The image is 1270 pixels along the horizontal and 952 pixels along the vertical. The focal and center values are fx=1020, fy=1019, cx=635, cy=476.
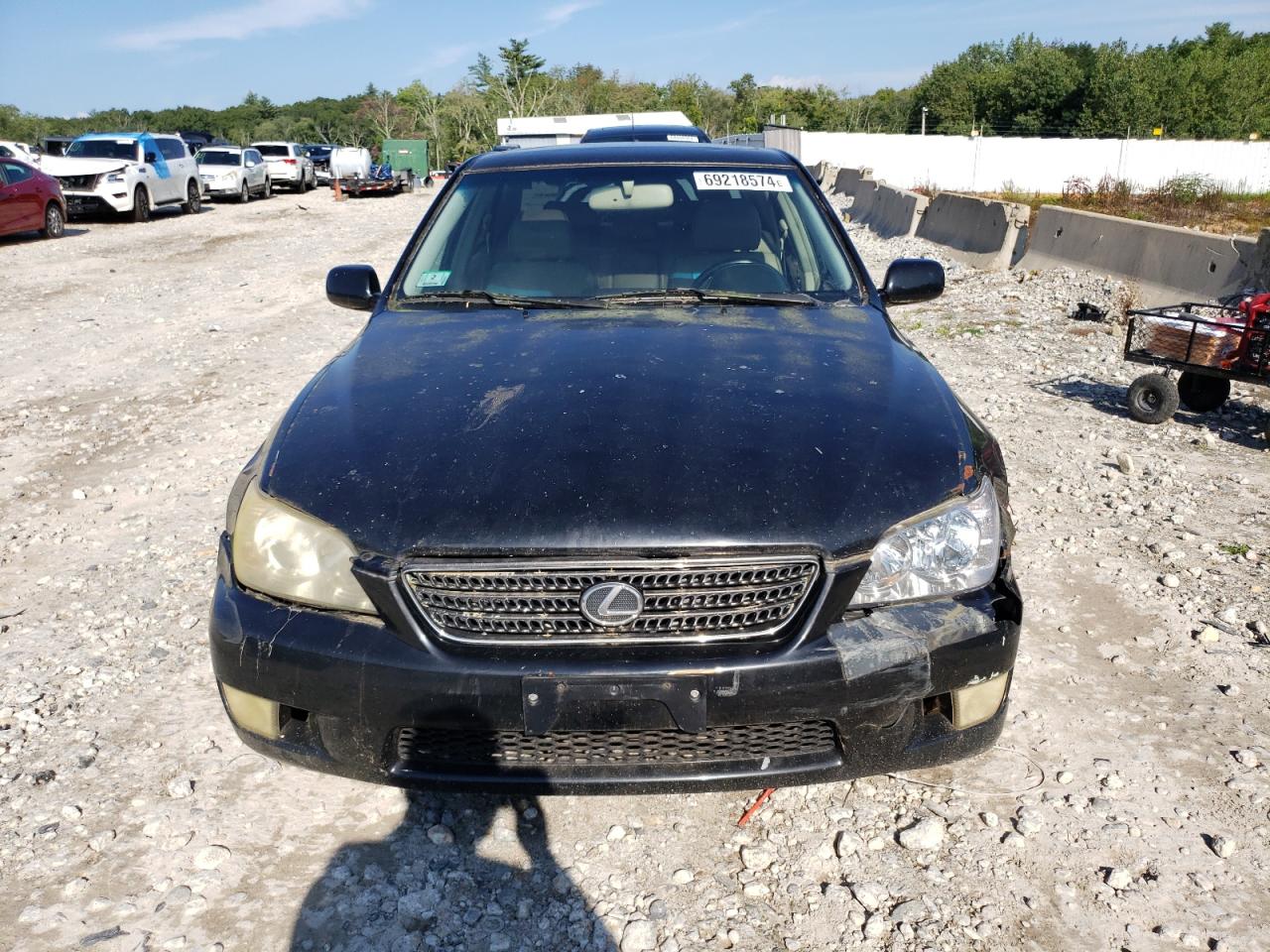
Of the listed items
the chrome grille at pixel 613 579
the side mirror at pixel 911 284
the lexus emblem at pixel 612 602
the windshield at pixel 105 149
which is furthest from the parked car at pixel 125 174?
the lexus emblem at pixel 612 602

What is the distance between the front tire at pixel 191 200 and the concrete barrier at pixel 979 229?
19.2 metres

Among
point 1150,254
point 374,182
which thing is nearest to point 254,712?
point 1150,254

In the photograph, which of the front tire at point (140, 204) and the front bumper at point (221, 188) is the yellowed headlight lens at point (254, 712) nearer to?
the front tire at point (140, 204)

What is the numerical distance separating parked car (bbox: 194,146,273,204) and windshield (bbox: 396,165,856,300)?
27.5 meters

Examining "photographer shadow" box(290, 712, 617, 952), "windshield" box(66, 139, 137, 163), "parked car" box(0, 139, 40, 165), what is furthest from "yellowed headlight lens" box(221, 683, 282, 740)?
"windshield" box(66, 139, 137, 163)

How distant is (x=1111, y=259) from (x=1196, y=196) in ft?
61.2

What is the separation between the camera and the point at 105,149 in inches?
917

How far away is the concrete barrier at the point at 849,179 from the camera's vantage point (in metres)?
24.1

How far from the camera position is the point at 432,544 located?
2285 millimetres

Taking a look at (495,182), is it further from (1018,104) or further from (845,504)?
(1018,104)

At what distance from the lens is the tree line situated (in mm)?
60719

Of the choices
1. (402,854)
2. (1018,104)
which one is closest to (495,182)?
(402,854)

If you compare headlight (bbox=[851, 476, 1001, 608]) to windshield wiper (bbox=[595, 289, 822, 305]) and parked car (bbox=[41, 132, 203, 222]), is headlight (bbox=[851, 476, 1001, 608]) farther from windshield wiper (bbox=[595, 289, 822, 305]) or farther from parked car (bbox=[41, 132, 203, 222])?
parked car (bbox=[41, 132, 203, 222])

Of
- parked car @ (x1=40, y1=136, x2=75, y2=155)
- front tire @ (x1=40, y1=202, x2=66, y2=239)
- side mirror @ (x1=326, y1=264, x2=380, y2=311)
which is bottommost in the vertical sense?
front tire @ (x1=40, y1=202, x2=66, y2=239)
